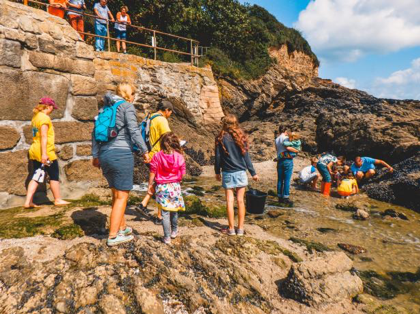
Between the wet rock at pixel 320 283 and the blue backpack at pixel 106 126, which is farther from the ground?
the blue backpack at pixel 106 126

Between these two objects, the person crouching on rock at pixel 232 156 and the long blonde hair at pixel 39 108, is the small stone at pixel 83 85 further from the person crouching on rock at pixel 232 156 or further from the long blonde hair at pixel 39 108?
the person crouching on rock at pixel 232 156

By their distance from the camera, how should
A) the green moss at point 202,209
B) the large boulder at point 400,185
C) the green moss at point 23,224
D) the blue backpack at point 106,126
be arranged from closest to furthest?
the blue backpack at point 106,126
the green moss at point 23,224
the green moss at point 202,209
the large boulder at point 400,185

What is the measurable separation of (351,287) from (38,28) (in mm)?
5712

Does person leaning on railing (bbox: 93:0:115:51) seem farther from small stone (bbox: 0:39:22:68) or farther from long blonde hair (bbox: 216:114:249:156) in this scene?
long blonde hair (bbox: 216:114:249:156)

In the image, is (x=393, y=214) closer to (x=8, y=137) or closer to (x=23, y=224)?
(x=23, y=224)

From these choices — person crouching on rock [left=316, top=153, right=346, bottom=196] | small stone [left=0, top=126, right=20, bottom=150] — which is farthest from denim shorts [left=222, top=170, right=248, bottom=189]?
person crouching on rock [left=316, top=153, right=346, bottom=196]

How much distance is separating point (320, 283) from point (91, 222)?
3030mm

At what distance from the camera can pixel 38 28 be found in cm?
411

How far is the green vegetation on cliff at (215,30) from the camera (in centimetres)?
1466

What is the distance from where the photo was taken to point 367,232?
5508 mm

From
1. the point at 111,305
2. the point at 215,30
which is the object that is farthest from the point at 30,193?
the point at 215,30

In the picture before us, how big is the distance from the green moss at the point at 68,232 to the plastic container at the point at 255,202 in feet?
11.2

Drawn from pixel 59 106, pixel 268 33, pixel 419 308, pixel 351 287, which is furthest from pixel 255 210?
pixel 268 33

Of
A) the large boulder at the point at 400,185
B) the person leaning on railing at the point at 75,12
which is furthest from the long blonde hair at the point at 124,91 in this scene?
the large boulder at the point at 400,185
